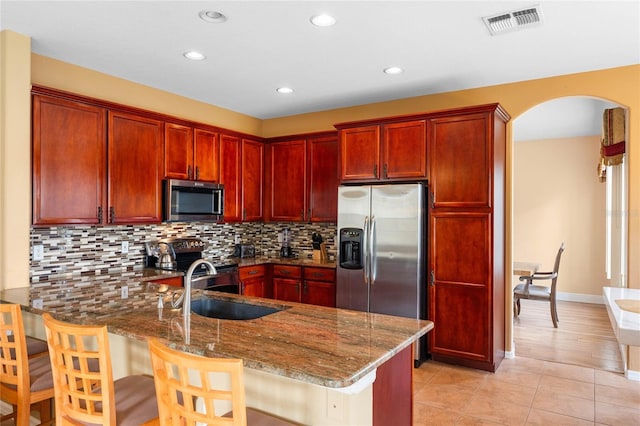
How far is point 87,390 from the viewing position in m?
1.69

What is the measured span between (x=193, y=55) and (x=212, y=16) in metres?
0.75

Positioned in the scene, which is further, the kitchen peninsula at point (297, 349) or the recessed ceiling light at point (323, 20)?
the recessed ceiling light at point (323, 20)

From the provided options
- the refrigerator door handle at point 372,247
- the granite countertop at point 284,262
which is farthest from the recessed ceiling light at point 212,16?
the granite countertop at point 284,262

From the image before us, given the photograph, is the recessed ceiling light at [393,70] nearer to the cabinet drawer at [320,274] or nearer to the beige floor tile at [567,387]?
the cabinet drawer at [320,274]

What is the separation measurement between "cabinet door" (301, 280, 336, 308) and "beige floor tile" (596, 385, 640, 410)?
244 centimetres

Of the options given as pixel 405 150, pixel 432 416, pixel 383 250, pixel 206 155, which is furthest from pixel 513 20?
pixel 206 155

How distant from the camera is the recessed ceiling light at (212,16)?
2721mm

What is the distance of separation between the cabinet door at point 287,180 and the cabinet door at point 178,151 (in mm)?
1215

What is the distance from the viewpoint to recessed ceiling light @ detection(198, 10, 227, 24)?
8.93 ft

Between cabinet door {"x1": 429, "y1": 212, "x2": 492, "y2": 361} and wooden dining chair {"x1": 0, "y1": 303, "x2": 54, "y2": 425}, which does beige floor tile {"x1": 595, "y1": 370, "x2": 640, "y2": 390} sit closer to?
cabinet door {"x1": 429, "y1": 212, "x2": 492, "y2": 361}

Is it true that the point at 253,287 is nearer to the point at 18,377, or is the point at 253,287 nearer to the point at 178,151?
the point at 178,151

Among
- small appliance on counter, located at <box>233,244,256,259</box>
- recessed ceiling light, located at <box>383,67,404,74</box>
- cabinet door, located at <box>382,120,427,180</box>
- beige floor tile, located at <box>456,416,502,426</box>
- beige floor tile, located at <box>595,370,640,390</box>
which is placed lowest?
beige floor tile, located at <box>456,416,502,426</box>

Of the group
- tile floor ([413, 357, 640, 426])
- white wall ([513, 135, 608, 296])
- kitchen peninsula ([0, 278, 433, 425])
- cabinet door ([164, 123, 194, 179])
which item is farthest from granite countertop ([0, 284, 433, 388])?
white wall ([513, 135, 608, 296])

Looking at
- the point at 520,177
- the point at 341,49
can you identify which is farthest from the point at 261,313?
the point at 520,177
